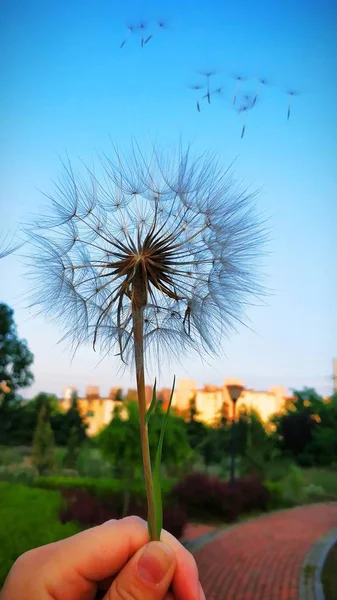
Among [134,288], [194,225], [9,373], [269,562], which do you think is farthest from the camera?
[9,373]

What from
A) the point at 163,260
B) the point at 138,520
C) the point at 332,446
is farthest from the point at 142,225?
the point at 332,446

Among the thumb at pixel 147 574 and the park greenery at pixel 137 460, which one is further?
the park greenery at pixel 137 460

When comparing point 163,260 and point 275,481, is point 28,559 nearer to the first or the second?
point 163,260

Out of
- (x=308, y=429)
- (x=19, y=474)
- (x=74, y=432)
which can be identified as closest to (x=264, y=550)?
(x=308, y=429)

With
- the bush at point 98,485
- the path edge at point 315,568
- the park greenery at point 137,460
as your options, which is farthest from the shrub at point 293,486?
the bush at point 98,485

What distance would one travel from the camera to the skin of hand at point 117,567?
44 centimetres

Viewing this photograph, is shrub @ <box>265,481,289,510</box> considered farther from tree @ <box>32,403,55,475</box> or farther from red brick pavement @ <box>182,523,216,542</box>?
tree @ <box>32,403,55,475</box>

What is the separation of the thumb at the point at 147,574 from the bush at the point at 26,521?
1.27 metres

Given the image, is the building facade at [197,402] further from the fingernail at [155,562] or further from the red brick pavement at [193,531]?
the fingernail at [155,562]

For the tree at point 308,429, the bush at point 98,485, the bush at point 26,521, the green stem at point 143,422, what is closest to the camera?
the green stem at point 143,422

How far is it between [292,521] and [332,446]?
29cm

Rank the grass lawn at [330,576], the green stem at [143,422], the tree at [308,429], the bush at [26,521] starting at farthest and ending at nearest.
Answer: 1. the tree at [308,429]
2. the bush at [26,521]
3. the grass lawn at [330,576]
4. the green stem at [143,422]

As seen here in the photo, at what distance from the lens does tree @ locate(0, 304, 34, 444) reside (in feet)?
6.31

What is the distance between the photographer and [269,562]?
183cm
